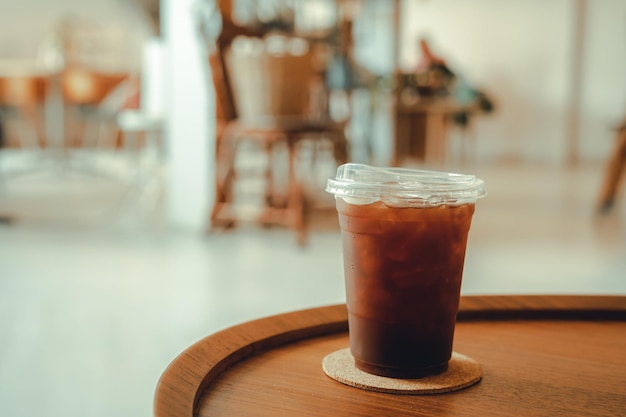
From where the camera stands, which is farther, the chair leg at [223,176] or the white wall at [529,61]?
the white wall at [529,61]

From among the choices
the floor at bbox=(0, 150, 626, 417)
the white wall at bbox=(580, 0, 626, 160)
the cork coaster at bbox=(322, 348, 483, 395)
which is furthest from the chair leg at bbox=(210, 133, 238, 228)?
the white wall at bbox=(580, 0, 626, 160)

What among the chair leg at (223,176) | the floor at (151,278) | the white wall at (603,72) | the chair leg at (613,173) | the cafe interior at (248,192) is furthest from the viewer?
the white wall at (603,72)

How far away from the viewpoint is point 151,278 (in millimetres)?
2443

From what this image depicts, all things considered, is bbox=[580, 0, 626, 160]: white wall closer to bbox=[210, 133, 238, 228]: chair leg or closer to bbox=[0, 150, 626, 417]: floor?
bbox=[0, 150, 626, 417]: floor

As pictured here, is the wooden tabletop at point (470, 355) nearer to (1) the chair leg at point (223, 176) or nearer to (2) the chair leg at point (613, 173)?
(1) the chair leg at point (223, 176)

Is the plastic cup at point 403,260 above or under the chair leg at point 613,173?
above

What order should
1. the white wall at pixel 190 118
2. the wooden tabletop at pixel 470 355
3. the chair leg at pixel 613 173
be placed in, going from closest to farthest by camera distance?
1. the wooden tabletop at pixel 470 355
2. the white wall at pixel 190 118
3. the chair leg at pixel 613 173

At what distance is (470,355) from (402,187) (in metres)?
0.15

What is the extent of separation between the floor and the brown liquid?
2.78 ft

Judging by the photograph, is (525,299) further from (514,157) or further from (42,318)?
(514,157)

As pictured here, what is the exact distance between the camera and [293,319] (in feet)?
2.01

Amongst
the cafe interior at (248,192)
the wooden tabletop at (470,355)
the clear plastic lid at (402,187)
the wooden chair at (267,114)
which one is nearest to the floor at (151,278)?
the cafe interior at (248,192)

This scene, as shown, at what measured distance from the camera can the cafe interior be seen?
71.8 inches

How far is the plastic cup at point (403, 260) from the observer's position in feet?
1.63
